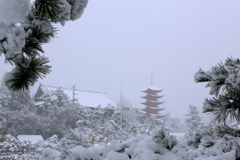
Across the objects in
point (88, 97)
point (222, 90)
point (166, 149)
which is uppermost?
point (88, 97)

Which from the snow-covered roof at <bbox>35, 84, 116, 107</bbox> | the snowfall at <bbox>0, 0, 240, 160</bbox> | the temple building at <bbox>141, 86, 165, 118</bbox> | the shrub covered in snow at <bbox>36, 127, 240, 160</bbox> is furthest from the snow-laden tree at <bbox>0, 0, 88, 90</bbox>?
the temple building at <bbox>141, 86, 165, 118</bbox>

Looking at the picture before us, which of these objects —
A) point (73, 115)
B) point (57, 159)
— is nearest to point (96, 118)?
point (73, 115)

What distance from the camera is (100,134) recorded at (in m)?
8.78

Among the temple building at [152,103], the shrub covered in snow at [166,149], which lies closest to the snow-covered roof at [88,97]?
the temple building at [152,103]

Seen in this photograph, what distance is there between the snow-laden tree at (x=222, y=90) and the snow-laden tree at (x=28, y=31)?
3.05 feet

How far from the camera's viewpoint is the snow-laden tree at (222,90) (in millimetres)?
1268

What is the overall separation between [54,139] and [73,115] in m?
2.43

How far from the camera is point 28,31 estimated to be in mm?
829

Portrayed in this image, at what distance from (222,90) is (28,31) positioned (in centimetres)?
122

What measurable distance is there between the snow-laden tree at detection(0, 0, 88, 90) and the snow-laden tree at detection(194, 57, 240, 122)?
36.6 inches

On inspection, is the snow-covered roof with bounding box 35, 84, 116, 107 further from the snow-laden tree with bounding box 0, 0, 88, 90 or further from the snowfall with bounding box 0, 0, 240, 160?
the snow-laden tree with bounding box 0, 0, 88, 90

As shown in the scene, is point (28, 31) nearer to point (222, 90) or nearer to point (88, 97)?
point (222, 90)

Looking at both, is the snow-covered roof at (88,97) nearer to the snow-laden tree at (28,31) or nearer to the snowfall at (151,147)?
the snowfall at (151,147)

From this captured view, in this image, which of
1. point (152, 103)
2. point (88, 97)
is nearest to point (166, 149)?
point (88, 97)
